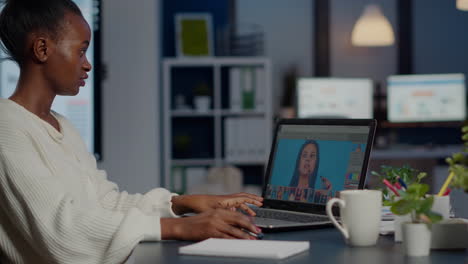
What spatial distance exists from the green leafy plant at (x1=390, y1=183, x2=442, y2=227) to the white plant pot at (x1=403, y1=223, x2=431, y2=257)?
0.06ft

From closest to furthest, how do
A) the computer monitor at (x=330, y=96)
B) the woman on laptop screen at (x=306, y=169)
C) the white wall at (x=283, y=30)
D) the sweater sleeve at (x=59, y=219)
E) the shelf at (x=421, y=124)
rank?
1. the sweater sleeve at (x=59, y=219)
2. the woman on laptop screen at (x=306, y=169)
3. the computer monitor at (x=330, y=96)
4. the shelf at (x=421, y=124)
5. the white wall at (x=283, y=30)

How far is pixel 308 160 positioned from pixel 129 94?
2625mm

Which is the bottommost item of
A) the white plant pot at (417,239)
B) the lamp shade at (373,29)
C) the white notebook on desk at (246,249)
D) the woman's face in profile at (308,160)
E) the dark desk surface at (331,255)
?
the dark desk surface at (331,255)

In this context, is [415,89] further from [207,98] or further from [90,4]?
[90,4]

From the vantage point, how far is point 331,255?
1235 mm

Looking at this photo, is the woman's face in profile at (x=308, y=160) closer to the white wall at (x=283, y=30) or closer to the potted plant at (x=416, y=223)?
the potted plant at (x=416, y=223)

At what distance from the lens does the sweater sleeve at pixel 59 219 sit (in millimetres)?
1402

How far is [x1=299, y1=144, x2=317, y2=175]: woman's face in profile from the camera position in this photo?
1.71 m

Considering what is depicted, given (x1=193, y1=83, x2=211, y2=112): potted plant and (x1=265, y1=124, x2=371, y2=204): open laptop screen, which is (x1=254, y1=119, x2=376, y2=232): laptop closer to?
(x1=265, y1=124, x2=371, y2=204): open laptop screen

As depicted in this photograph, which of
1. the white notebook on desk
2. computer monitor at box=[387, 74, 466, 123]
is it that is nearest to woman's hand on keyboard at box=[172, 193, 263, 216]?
the white notebook on desk

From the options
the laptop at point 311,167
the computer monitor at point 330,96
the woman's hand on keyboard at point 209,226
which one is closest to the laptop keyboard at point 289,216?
the laptop at point 311,167

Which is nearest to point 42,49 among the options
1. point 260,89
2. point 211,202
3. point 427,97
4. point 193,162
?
point 211,202

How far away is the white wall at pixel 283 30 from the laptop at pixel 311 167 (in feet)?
14.3

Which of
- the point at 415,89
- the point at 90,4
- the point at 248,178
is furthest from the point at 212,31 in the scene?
the point at 90,4
